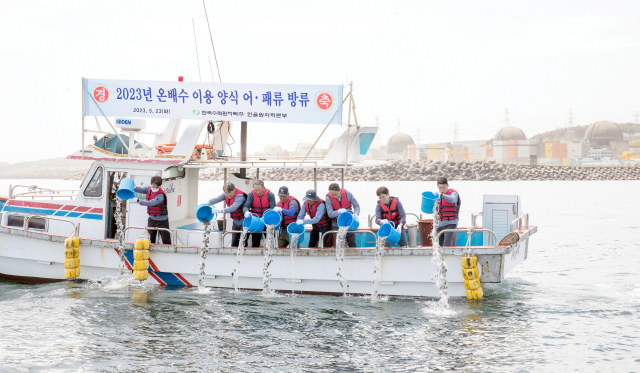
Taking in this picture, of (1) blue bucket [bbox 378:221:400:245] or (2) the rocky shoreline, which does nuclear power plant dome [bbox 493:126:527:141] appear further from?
(1) blue bucket [bbox 378:221:400:245]

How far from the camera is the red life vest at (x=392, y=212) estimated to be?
32.6ft

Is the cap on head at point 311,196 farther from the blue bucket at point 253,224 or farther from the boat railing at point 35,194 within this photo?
the boat railing at point 35,194

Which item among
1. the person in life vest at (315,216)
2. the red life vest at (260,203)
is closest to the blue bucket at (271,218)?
the person in life vest at (315,216)

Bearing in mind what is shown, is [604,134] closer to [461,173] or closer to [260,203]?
[461,173]

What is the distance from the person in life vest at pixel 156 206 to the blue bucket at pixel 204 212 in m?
1.06

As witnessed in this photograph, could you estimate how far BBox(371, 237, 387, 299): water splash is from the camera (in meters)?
9.50

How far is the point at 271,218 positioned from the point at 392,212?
2182 mm

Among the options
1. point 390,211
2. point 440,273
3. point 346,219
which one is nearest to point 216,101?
point 346,219

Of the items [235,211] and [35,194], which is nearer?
[235,211]

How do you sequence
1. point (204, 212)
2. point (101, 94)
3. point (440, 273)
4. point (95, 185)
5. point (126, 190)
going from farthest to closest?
point (95, 185), point (101, 94), point (126, 190), point (204, 212), point (440, 273)

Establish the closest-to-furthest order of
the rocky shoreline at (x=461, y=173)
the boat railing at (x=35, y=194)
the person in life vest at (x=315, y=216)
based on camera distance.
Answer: the person in life vest at (x=315, y=216), the boat railing at (x=35, y=194), the rocky shoreline at (x=461, y=173)

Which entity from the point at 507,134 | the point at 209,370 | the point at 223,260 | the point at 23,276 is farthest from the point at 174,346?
the point at 507,134

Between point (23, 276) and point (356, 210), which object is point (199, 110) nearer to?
point (356, 210)

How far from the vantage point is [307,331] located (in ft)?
28.4
